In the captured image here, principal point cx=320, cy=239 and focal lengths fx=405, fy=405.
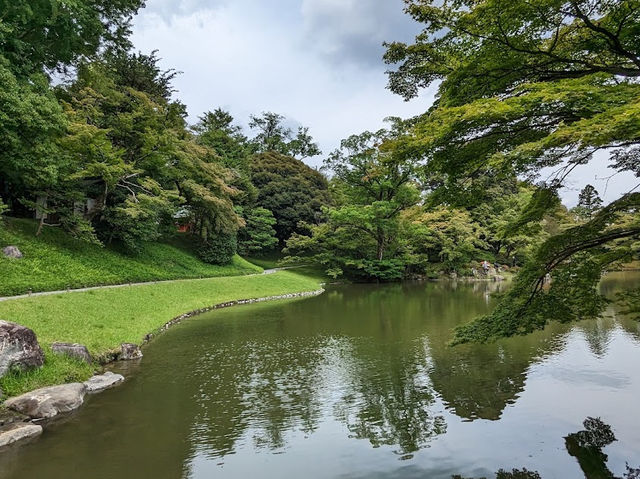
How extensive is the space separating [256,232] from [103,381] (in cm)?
3144

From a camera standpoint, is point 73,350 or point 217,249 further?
point 217,249

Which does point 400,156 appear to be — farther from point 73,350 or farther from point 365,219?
point 365,219

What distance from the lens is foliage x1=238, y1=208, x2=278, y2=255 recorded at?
3902cm

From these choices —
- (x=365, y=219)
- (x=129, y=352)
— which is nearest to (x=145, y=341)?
(x=129, y=352)

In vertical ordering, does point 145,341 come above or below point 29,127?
below

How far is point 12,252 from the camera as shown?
15.7m

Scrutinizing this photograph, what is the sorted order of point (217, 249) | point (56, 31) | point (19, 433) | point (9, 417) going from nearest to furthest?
point (19, 433) → point (9, 417) → point (56, 31) → point (217, 249)

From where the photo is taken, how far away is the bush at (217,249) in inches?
1186

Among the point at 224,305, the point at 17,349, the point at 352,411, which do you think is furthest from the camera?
the point at 224,305

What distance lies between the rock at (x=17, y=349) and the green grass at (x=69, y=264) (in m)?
6.72

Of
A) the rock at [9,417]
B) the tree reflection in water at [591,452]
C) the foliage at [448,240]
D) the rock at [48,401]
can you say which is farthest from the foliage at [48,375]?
the foliage at [448,240]

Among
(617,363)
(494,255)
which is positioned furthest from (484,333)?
(494,255)

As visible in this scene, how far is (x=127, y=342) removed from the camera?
11.0m

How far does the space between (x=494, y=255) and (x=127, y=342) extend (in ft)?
132
